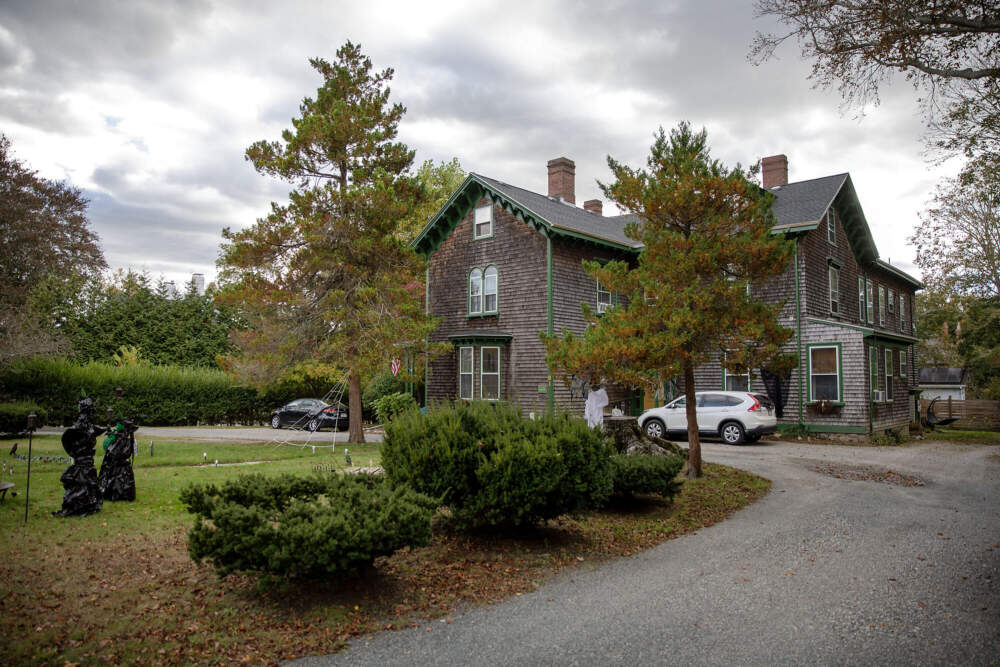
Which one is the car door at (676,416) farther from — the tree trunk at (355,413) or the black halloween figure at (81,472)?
the black halloween figure at (81,472)

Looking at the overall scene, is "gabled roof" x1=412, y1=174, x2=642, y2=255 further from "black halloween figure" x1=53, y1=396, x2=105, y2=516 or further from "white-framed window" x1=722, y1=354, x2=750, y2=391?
"black halloween figure" x1=53, y1=396, x2=105, y2=516

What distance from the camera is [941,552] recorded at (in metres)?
7.17

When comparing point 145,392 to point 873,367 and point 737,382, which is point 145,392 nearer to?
point 737,382

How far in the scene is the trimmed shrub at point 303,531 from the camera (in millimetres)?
4793

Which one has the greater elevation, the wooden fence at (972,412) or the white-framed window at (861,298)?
the white-framed window at (861,298)

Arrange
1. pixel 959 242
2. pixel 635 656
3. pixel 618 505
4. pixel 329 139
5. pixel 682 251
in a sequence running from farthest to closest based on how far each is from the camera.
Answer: pixel 959 242 → pixel 329 139 → pixel 682 251 → pixel 618 505 → pixel 635 656

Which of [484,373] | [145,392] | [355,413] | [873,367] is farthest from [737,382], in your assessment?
[145,392]

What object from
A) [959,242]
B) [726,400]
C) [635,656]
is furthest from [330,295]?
[959,242]

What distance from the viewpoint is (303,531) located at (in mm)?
4816

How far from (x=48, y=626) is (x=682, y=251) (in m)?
9.48

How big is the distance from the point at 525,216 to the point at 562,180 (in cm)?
648

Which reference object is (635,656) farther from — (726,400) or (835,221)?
(835,221)

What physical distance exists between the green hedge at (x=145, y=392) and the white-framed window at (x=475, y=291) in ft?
34.8

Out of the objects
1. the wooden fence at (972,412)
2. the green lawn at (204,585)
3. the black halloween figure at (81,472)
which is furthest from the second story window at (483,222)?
the wooden fence at (972,412)
